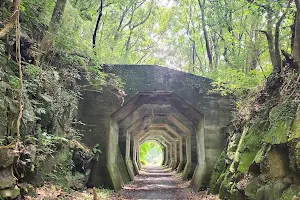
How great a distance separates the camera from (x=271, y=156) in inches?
238

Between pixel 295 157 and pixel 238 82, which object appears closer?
pixel 295 157

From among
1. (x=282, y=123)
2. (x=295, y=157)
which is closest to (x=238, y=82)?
(x=282, y=123)

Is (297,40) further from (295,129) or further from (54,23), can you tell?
(54,23)

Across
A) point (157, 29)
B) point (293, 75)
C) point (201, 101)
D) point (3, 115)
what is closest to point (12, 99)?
point (3, 115)

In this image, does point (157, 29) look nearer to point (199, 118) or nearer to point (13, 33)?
point (199, 118)

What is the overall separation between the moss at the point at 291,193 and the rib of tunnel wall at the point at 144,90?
6.33m

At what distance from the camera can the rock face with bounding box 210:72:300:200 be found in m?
5.46

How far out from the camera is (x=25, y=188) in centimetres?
539

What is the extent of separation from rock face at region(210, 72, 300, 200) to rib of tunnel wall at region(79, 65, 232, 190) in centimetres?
346

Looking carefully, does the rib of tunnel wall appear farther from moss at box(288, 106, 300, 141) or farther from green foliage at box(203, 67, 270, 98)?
moss at box(288, 106, 300, 141)

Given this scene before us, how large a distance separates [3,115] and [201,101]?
8.03m

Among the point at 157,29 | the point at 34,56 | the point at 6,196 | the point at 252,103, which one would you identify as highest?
the point at 157,29

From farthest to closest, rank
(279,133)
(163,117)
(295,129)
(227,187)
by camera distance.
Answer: (163,117) < (227,187) < (279,133) < (295,129)

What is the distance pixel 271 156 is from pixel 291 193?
3.25 feet
